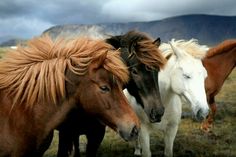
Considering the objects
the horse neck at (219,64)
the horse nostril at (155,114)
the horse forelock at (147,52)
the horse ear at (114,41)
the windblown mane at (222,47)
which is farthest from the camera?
the horse neck at (219,64)

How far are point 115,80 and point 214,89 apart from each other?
26.4ft

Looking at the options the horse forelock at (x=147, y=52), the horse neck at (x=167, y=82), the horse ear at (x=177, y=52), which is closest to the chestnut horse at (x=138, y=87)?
the horse forelock at (x=147, y=52)

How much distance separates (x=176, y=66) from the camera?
6852 mm

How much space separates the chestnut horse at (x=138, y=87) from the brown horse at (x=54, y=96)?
4.10 ft

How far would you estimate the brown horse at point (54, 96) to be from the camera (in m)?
4.25

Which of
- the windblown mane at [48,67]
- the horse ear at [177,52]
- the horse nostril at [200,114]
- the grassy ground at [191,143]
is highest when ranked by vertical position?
the windblown mane at [48,67]

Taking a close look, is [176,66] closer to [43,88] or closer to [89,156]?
[89,156]

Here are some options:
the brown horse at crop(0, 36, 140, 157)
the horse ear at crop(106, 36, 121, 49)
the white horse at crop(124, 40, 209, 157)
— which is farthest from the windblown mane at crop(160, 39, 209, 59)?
the brown horse at crop(0, 36, 140, 157)

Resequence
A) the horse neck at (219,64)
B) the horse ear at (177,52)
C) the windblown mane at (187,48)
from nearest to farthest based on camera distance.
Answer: the horse ear at (177,52), the windblown mane at (187,48), the horse neck at (219,64)

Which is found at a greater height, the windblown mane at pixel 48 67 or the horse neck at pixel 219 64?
the windblown mane at pixel 48 67

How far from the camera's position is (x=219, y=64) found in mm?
11508

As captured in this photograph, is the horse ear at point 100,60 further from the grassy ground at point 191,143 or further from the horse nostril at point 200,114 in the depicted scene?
the grassy ground at point 191,143

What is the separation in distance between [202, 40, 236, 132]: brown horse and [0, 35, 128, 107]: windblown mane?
7.34m

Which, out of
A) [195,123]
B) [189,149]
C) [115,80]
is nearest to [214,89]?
[195,123]
